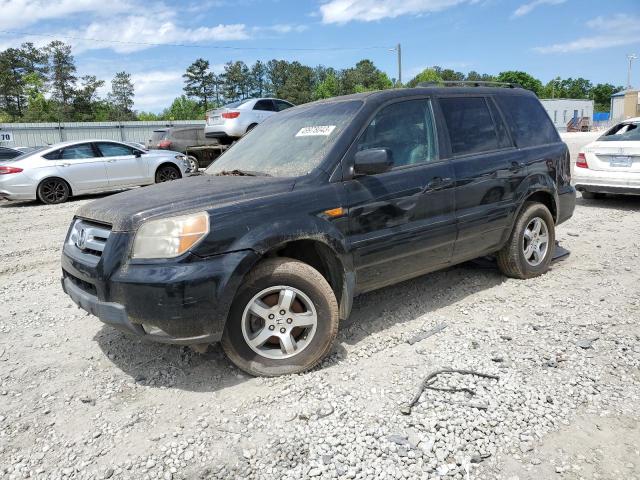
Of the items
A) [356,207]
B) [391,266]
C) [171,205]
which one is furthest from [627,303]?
[171,205]

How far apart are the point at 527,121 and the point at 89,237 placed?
167 inches

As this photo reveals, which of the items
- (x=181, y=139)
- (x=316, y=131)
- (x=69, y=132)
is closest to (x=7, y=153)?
(x=181, y=139)

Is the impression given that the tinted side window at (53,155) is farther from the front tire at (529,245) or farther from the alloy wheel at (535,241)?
the alloy wheel at (535,241)

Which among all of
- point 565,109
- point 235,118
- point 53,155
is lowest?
point 53,155

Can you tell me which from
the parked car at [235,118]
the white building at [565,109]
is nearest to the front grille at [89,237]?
the parked car at [235,118]

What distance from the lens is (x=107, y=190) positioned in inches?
474

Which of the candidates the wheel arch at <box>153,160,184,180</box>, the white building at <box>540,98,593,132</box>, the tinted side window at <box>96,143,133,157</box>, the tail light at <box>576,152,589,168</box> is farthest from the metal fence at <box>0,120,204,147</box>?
the white building at <box>540,98,593,132</box>

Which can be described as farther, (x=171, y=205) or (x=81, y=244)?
(x=81, y=244)

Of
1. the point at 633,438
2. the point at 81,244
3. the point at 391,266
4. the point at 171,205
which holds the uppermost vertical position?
the point at 171,205

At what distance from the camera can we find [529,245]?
16.3ft

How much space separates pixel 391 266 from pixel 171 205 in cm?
170

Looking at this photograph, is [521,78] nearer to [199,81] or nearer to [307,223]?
[199,81]

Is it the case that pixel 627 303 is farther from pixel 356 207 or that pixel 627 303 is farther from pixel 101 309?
pixel 101 309

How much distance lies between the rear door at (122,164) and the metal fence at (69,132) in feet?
76.1
